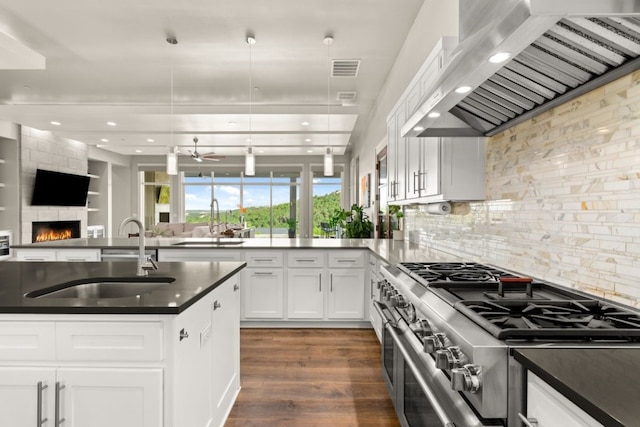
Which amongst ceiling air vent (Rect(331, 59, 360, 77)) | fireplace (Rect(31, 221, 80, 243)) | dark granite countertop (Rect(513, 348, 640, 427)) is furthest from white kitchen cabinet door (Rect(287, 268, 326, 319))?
fireplace (Rect(31, 221, 80, 243))

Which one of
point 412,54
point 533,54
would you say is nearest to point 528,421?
point 533,54

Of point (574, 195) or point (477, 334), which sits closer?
point (477, 334)

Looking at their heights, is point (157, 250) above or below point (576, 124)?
below

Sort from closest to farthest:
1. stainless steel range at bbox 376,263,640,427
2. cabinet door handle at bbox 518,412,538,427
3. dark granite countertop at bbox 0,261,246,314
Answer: cabinet door handle at bbox 518,412,538,427, stainless steel range at bbox 376,263,640,427, dark granite countertop at bbox 0,261,246,314

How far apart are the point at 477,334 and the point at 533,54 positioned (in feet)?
3.40

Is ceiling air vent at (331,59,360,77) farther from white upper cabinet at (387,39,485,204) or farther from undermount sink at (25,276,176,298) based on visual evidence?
undermount sink at (25,276,176,298)

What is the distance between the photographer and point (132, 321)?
150 cm

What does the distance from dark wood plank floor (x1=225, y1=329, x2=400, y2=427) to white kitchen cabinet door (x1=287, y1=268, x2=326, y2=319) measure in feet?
0.67

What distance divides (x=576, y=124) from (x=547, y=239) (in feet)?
1.69

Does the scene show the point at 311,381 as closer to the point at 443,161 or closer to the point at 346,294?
the point at 346,294

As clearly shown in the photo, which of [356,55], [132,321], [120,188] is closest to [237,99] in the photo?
[356,55]

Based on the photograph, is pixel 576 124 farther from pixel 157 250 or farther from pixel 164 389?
pixel 157 250

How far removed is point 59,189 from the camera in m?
8.10

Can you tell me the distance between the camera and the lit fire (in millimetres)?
7859
